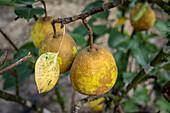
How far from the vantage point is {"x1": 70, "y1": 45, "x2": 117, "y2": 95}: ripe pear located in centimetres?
49

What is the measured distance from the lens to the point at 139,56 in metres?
1.24

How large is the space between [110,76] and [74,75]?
0.37ft

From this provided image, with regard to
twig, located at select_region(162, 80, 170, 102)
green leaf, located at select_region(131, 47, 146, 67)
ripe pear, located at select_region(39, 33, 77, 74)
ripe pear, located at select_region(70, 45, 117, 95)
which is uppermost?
ripe pear, located at select_region(39, 33, 77, 74)

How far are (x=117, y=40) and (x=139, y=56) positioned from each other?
0.68 ft

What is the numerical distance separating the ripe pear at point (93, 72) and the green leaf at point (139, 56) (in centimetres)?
77

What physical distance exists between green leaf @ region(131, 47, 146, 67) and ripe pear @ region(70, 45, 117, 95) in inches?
30.4

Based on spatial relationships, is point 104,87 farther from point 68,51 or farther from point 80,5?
point 80,5

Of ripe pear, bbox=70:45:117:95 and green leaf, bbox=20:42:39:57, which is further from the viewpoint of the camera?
green leaf, bbox=20:42:39:57

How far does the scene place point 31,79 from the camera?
1.80m

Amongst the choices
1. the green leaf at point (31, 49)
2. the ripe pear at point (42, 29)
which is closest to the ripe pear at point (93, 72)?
the ripe pear at point (42, 29)

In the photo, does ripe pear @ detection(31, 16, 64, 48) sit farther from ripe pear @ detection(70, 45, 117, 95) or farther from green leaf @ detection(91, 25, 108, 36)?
green leaf @ detection(91, 25, 108, 36)

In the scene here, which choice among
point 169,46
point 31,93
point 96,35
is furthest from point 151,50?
point 31,93

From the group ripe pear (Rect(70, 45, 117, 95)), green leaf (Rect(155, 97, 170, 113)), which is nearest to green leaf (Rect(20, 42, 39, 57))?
ripe pear (Rect(70, 45, 117, 95))

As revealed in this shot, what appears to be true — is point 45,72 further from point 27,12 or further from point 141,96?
point 141,96
